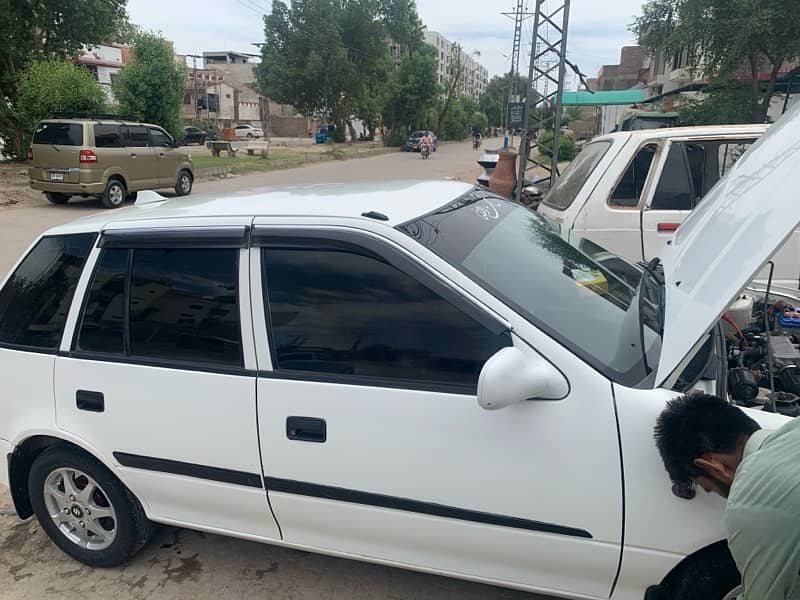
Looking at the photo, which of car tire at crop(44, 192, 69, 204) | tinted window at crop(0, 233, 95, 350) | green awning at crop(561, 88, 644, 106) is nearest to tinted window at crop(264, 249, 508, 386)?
tinted window at crop(0, 233, 95, 350)

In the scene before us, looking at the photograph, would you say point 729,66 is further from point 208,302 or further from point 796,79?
point 208,302

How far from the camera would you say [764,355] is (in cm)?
266

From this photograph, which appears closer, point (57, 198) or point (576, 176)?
point (576, 176)

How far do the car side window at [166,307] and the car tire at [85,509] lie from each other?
556 millimetres

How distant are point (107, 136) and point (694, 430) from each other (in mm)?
14903

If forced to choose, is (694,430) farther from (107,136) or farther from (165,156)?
(165,156)

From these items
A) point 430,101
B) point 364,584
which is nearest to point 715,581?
point 364,584

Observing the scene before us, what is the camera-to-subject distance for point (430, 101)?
55.1 m

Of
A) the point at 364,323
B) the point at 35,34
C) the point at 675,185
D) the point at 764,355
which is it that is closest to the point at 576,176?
the point at 675,185

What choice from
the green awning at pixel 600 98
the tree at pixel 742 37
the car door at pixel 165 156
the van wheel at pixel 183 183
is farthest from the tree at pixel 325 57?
the tree at pixel 742 37

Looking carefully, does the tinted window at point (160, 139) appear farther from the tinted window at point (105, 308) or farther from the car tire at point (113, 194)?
the tinted window at point (105, 308)

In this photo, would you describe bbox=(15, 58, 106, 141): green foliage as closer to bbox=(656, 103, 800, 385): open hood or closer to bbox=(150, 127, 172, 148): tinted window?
bbox=(150, 127, 172, 148): tinted window

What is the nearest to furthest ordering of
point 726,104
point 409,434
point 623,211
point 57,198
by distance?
point 409,434, point 623,211, point 726,104, point 57,198

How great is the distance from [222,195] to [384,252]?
1.29 meters
